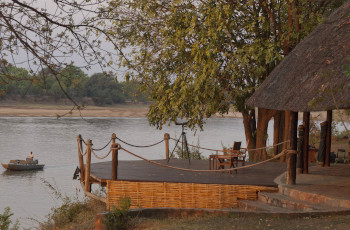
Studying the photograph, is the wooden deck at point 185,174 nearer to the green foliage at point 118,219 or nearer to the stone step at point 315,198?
the stone step at point 315,198

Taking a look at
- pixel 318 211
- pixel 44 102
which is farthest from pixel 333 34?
pixel 44 102

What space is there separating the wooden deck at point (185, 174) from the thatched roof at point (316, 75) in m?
1.48

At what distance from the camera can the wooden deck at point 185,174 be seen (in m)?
9.82

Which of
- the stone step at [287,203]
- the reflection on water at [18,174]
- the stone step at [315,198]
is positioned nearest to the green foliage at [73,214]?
the stone step at [287,203]

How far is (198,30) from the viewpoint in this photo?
44.2 ft

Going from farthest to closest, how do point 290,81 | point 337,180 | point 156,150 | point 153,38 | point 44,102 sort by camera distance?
point 44,102, point 156,150, point 153,38, point 337,180, point 290,81

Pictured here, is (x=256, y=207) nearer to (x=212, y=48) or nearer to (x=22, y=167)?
(x=212, y=48)

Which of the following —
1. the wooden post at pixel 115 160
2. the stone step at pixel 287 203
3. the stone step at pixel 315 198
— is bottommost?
the stone step at pixel 287 203

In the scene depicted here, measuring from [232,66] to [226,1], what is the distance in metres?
1.68

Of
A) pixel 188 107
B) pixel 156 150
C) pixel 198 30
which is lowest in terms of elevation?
pixel 156 150

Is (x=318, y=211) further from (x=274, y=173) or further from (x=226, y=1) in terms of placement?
(x=226, y=1)

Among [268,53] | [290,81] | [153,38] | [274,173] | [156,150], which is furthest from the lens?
[156,150]

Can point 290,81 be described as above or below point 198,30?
below

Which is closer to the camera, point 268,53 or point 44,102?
point 268,53
